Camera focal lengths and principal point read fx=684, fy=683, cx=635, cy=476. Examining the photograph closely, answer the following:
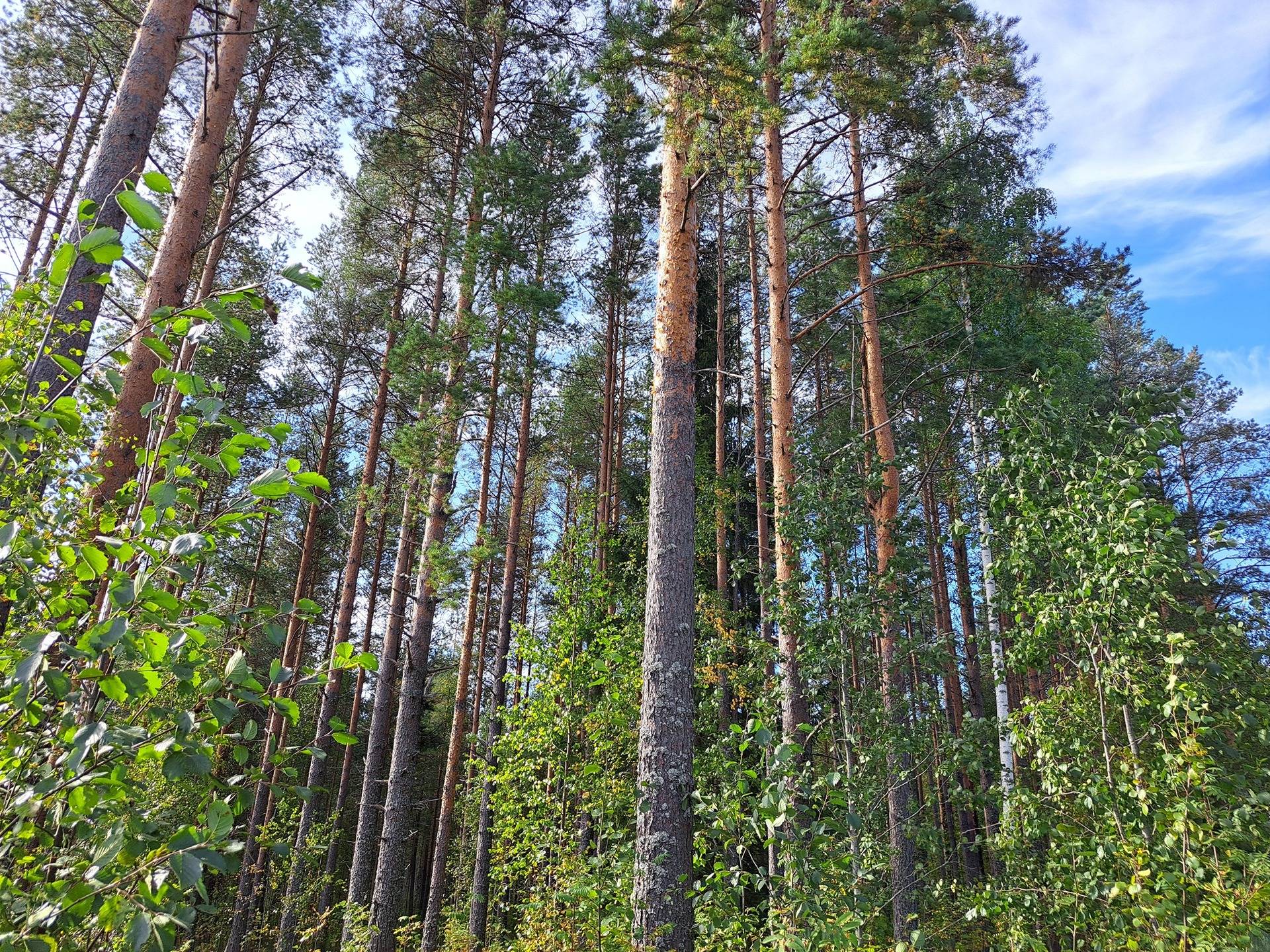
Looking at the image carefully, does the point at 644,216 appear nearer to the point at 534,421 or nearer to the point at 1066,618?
the point at 534,421

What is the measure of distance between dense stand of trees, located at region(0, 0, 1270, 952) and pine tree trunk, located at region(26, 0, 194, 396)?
1.1 inches

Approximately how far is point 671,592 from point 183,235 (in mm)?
4071

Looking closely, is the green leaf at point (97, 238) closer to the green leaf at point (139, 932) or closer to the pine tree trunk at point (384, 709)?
the green leaf at point (139, 932)

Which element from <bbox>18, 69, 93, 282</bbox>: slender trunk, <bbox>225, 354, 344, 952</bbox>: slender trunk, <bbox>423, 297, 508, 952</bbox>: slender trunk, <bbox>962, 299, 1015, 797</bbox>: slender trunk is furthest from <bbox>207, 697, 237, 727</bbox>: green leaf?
<bbox>18, 69, 93, 282</bbox>: slender trunk

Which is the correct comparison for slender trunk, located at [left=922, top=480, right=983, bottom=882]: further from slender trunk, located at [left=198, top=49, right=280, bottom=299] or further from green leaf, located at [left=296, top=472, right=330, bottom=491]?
green leaf, located at [left=296, top=472, right=330, bottom=491]

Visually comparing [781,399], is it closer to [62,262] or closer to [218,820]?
[62,262]

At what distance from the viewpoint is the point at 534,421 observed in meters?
13.4

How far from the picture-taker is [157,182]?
4.92 ft

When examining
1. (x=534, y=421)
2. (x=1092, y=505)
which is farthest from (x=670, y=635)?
(x=534, y=421)

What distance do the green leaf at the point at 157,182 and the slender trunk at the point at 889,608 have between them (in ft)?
14.9

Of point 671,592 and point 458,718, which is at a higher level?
point 671,592

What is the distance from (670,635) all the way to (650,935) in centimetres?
177

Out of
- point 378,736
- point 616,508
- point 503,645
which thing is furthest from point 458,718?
point 616,508

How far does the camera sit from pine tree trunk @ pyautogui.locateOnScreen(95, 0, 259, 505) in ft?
12.8
